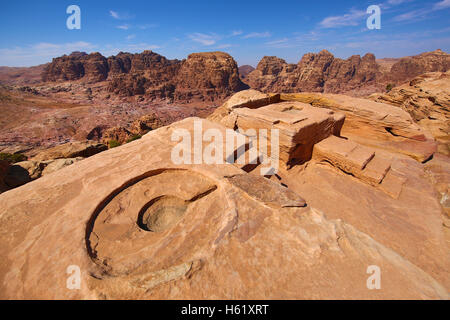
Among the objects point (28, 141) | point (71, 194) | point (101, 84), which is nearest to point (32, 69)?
point (101, 84)

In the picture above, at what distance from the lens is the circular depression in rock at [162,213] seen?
313cm

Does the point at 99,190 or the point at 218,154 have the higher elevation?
the point at 218,154

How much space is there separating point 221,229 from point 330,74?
55769mm

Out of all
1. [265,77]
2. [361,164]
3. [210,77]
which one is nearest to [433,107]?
[361,164]

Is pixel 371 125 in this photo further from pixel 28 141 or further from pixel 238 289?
pixel 28 141

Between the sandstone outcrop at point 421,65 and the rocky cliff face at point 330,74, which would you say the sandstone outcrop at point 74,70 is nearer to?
the rocky cliff face at point 330,74

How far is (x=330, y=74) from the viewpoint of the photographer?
154 feet

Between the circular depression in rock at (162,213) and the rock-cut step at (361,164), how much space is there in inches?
183

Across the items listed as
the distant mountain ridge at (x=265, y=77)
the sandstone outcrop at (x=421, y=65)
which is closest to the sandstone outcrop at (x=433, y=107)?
the distant mountain ridge at (x=265, y=77)

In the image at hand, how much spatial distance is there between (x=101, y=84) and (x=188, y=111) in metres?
32.0

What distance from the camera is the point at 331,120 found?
6480 mm

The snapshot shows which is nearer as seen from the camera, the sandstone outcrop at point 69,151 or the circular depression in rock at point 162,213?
the circular depression in rock at point 162,213

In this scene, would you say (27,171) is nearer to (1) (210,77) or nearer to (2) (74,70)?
(1) (210,77)

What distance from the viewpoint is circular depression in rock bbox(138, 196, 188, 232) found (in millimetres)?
3135
